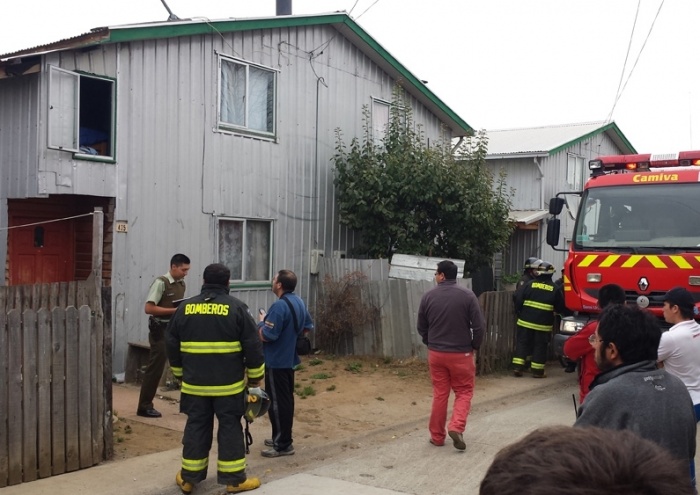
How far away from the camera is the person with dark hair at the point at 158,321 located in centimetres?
870

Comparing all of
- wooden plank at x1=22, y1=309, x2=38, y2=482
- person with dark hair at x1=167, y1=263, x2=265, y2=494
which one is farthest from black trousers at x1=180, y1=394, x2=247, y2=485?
wooden plank at x1=22, y1=309, x2=38, y2=482

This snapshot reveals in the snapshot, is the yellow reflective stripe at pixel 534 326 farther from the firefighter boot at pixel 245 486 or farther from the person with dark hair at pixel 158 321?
the firefighter boot at pixel 245 486

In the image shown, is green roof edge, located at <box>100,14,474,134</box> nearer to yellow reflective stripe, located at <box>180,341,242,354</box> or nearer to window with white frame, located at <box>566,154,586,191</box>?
yellow reflective stripe, located at <box>180,341,242,354</box>

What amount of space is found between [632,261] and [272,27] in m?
7.64

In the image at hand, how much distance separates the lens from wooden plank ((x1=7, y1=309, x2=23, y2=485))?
606cm

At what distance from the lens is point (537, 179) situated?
22.3 metres

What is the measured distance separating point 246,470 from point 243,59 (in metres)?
8.38

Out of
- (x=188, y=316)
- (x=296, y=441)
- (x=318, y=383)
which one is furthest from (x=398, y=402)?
(x=188, y=316)

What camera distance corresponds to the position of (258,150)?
532 inches

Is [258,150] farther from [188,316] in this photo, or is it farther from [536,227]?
[536,227]

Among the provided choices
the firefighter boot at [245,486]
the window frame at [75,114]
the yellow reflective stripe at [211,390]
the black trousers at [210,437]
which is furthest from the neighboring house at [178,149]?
the firefighter boot at [245,486]

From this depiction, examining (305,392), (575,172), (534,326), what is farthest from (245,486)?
(575,172)

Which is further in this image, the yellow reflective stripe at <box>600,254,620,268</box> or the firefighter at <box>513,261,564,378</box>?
the firefighter at <box>513,261,564,378</box>

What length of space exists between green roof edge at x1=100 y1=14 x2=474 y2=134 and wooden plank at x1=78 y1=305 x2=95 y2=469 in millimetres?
5286
